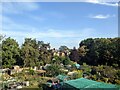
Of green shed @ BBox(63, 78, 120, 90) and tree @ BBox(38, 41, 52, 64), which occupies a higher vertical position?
tree @ BBox(38, 41, 52, 64)

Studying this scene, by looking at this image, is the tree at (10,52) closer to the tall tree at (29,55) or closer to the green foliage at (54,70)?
the tall tree at (29,55)

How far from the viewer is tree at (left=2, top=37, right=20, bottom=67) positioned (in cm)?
960

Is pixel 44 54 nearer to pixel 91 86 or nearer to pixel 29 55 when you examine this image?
pixel 29 55

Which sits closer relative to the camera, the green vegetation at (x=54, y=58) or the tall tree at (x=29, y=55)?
the green vegetation at (x=54, y=58)

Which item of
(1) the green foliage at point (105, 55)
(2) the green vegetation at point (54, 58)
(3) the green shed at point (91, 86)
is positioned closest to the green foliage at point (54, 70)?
(2) the green vegetation at point (54, 58)

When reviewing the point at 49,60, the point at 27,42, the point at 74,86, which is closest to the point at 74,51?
the point at 49,60

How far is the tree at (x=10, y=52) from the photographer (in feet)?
31.5

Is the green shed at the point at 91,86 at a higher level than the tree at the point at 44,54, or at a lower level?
lower

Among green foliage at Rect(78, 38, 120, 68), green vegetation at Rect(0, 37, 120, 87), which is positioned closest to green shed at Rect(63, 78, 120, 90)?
green vegetation at Rect(0, 37, 120, 87)

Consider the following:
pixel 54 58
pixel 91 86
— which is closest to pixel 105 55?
pixel 54 58

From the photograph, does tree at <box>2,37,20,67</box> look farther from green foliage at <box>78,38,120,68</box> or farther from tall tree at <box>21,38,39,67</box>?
green foliage at <box>78,38,120,68</box>

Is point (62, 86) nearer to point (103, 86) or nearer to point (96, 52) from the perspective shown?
point (103, 86)

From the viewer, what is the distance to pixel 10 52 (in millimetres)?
9898

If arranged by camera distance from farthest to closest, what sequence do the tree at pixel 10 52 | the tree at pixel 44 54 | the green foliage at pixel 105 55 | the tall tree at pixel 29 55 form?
1. the tree at pixel 44 54
2. the tall tree at pixel 29 55
3. the green foliage at pixel 105 55
4. the tree at pixel 10 52
